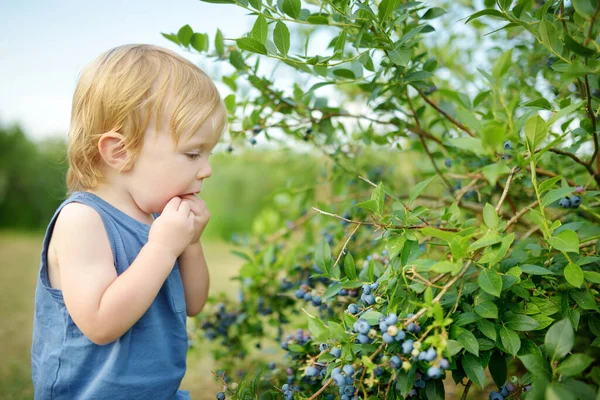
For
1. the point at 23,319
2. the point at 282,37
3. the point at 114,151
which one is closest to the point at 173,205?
the point at 114,151

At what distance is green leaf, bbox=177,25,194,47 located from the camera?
1.32m

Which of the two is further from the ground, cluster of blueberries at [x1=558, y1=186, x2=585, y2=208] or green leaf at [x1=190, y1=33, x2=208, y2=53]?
green leaf at [x1=190, y1=33, x2=208, y2=53]

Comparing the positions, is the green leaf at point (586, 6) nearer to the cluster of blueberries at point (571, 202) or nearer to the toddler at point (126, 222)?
the cluster of blueberries at point (571, 202)

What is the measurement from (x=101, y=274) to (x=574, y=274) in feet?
3.22

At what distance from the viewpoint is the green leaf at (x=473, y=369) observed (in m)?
0.90

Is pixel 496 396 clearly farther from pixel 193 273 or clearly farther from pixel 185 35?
pixel 185 35

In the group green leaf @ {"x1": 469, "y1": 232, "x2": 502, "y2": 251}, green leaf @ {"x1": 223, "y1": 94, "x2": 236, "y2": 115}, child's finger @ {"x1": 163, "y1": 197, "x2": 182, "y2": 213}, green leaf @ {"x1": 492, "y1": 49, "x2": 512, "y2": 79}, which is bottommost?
child's finger @ {"x1": 163, "y1": 197, "x2": 182, "y2": 213}

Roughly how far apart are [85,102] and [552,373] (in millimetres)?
1192

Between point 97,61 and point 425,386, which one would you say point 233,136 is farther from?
point 425,386

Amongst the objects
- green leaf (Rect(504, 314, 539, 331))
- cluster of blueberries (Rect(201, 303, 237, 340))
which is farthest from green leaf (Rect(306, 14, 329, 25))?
cluster of blueberries (Rect(201, 303, 237, 340))

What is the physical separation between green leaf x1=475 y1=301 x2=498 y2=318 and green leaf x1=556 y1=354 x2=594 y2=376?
14cm

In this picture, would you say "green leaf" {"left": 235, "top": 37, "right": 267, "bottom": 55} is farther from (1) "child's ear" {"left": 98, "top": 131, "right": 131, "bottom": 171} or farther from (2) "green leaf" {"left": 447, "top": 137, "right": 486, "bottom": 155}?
(2) "green leaf" {"left": 447, "top": 137, "right": 486, "bottom": 155}

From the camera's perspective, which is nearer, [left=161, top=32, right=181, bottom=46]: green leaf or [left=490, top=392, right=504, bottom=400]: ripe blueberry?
[left=490, top=392, right=504, bottom=400]: ripe blueberry

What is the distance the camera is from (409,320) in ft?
2.73
